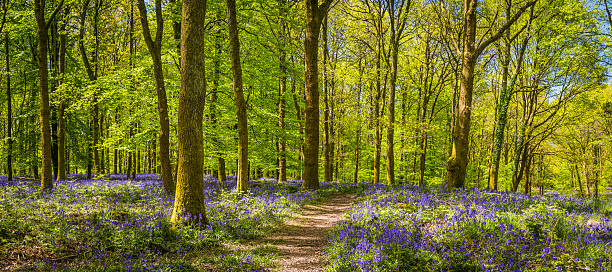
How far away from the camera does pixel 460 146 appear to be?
417 inches

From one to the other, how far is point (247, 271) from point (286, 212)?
4.55 metres

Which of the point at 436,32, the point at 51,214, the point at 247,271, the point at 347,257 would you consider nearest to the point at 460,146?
the point at 347,257

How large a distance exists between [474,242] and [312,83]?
9.68m

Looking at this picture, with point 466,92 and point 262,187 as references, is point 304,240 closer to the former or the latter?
point 262,187

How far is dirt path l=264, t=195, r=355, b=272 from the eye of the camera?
523 cm

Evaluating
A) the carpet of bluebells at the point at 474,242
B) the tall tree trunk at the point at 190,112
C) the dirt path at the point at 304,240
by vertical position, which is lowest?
the dirt path at the point at 304,240

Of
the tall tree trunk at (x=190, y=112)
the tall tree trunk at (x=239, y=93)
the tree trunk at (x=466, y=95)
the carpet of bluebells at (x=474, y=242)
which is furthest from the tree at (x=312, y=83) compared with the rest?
the tall tree trunk at (x=190, y=112)

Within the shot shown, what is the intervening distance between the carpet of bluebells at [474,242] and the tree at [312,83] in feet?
21.8

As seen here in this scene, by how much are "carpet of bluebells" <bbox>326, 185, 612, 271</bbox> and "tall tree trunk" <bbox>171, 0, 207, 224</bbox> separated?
332 cm

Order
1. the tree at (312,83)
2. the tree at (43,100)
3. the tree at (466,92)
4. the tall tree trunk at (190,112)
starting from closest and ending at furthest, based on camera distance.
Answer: the tall tree trunk at (190,112) → the tree at (466,92) → the tree at (43,100) → the tree at (312,83)

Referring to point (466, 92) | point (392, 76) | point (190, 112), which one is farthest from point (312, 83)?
point (190, 112)

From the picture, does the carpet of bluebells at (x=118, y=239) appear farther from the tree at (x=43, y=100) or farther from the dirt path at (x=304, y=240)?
the tree at (x=43, y=100)

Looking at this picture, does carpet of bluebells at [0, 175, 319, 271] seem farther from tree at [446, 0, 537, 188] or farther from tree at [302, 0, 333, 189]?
tree at [446, 0, 537, 188]

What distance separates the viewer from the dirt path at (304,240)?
5230 mm
